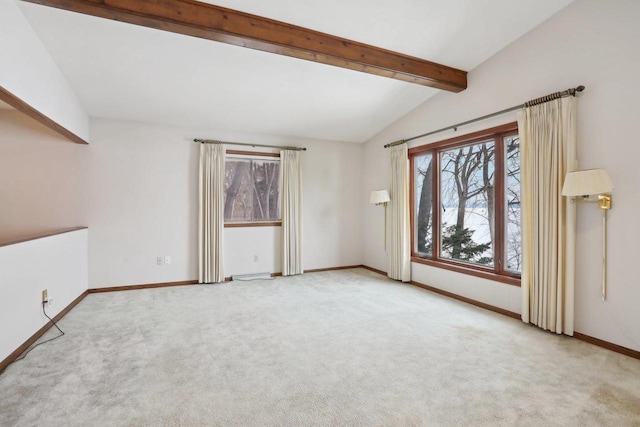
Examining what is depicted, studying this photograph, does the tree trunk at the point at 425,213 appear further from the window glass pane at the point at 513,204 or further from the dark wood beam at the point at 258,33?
the dark wood beam at the point at 258,33

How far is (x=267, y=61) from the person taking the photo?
11.5 ft

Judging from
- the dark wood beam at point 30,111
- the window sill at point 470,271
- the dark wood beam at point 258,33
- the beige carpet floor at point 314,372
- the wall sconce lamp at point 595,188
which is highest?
the dark wood beam at point 258,33

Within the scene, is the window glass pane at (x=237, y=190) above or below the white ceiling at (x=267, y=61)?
below

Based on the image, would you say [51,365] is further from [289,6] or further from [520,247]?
[520,247]

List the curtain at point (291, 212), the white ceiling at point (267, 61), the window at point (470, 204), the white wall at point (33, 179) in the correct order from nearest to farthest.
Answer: the white ceiling at point (267, 61) → the window at point (470, 204) → the white wall at point (33, 179) → the curtain at point (291, 212)

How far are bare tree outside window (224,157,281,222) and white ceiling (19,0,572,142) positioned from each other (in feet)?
2.42

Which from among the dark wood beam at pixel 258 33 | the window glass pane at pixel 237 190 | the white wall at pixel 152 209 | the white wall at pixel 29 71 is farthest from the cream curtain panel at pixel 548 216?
the white wall at pixel 29 71

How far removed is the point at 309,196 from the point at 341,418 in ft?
14.4

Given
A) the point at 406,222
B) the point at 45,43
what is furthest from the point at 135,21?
the point at 406,222

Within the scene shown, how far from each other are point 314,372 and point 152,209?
377cm

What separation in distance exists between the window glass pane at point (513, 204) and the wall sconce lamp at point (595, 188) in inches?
32.1

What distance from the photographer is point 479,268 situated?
157 inches

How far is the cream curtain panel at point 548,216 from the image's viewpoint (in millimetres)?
2912

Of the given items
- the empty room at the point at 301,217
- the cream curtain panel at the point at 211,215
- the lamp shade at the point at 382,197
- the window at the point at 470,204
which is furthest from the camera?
the lamp shade at the point at 382,197
